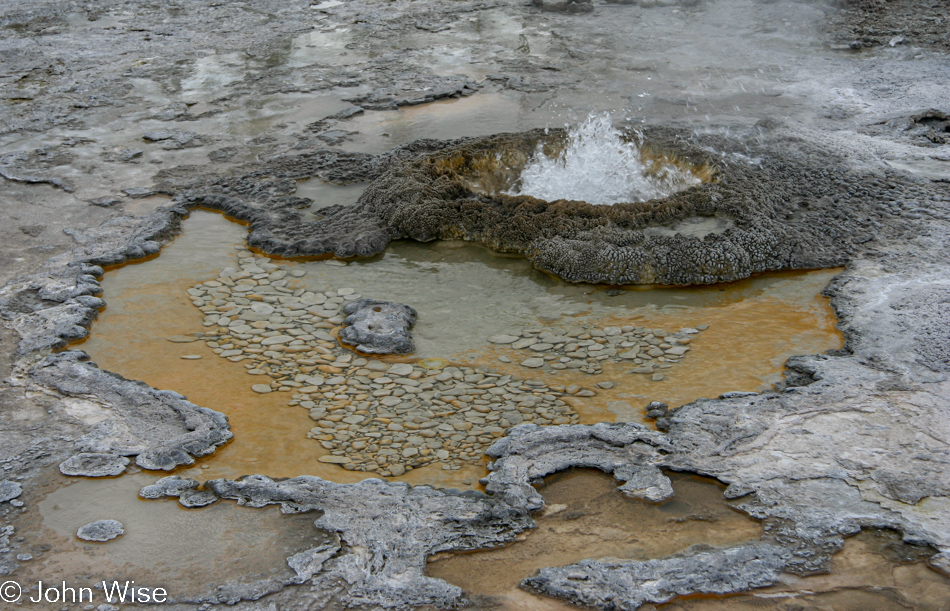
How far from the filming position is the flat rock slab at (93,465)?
2475mm

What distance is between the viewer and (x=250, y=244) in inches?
162

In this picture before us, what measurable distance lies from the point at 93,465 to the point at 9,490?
235 millimetres

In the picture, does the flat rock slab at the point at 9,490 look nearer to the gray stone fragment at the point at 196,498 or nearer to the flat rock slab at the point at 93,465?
the flat rock slab at the point at 93,465

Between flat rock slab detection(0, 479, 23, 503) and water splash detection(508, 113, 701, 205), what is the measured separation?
9.79ft

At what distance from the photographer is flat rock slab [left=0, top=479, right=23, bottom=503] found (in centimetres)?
234

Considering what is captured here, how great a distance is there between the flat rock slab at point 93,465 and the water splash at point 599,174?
2.73m

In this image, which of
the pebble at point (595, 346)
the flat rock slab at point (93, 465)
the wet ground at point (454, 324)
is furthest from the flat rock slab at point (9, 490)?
the pebble at point (595, 346)

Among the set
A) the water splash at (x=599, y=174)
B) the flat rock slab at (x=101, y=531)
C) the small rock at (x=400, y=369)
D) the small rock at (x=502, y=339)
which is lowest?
the flat rock slab at (x=101, y=531)

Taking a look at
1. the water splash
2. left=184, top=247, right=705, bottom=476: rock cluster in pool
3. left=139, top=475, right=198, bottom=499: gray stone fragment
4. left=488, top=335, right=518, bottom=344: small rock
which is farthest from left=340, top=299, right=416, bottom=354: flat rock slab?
the water splash

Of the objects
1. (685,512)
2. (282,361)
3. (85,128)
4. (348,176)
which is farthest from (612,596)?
(85,128)

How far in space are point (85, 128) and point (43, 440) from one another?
3.62m

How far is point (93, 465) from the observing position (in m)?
2.51

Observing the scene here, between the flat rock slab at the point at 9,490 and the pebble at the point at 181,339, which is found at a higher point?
the pebble at the point at 181,339

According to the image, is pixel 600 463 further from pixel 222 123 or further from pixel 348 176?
pixel 222 123
